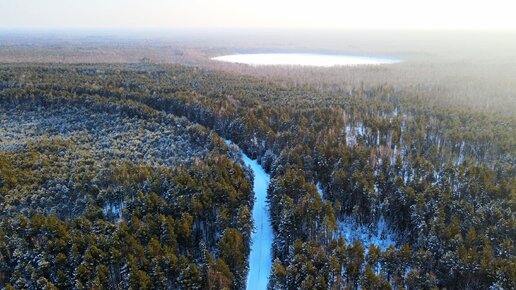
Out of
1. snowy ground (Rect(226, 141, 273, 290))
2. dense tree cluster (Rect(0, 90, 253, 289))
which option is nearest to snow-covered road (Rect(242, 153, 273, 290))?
snowy ground (Rect(226, 141, 273, 290))

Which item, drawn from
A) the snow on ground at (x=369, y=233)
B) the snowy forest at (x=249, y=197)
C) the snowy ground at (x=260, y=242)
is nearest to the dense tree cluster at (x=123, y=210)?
the snowy forest at (x=249, y=197)

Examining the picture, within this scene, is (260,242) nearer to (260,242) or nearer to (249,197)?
(260,242)

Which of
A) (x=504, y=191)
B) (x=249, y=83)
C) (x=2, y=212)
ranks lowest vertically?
(x=2, y=212)

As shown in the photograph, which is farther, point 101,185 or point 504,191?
point 101,185

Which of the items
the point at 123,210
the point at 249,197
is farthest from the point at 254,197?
the point at 123,210

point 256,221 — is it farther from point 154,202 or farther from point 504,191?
point 504,191

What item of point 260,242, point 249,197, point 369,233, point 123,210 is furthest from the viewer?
point 249,197

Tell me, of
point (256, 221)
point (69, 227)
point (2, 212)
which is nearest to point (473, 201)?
point (256, 221)

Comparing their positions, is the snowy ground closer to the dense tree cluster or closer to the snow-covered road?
the snow-covered road

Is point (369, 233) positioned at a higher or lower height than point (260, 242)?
higher
